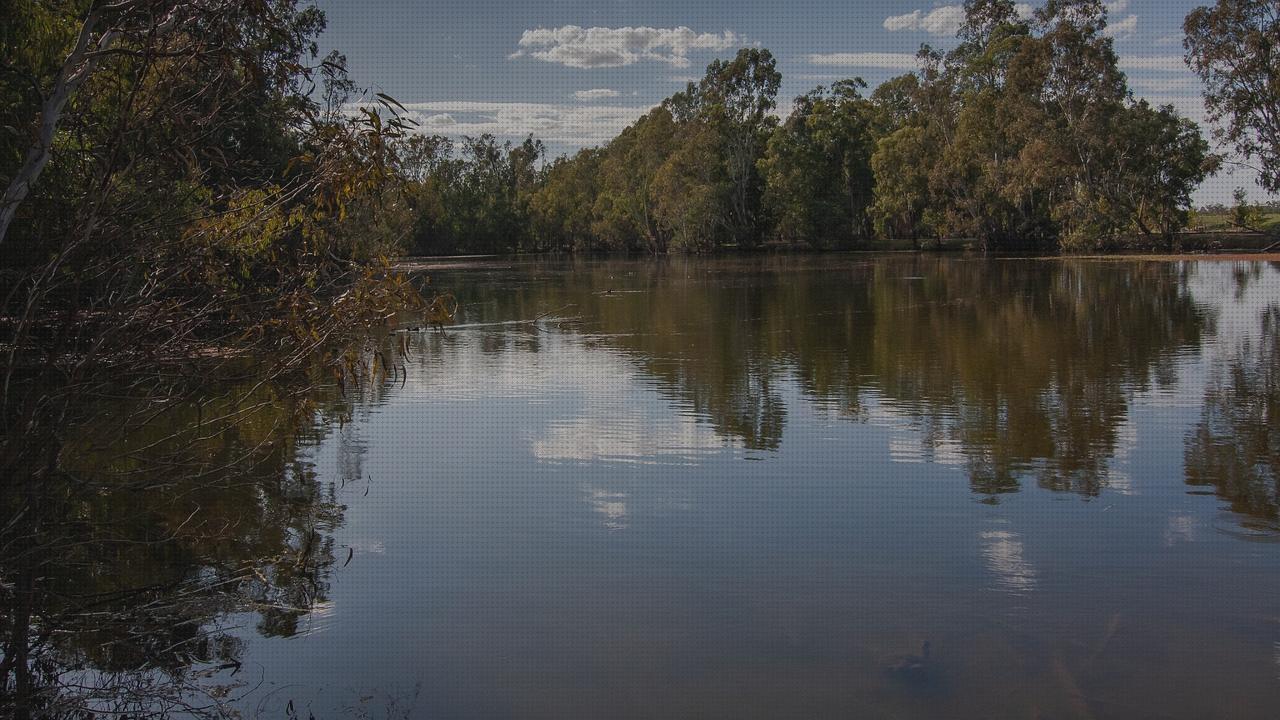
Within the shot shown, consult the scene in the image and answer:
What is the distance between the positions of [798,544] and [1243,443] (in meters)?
5.80

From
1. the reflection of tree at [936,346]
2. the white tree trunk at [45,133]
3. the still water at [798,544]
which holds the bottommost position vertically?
the still water at [798,544]

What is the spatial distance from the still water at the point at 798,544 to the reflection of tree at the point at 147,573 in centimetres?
18

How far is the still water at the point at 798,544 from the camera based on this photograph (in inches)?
234

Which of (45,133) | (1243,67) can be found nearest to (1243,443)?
(45,133)

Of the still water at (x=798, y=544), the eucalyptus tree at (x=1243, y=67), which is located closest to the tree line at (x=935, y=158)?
the eucalyptus tree at (x=1243, y=67)

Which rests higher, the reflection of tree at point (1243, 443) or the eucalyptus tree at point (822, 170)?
the eucalyptus tree at point (822, 170)

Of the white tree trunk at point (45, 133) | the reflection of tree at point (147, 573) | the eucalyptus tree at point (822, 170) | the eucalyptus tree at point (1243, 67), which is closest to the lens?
the white tree trunk at point (45, 133)

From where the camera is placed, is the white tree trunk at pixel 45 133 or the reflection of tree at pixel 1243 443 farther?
the reflection of tree at pixel 1243 443

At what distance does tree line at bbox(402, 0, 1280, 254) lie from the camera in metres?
57.0

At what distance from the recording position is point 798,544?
27.3ft

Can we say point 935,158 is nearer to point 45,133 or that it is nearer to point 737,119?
point 737,119

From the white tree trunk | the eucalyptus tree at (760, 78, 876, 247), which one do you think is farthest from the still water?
the eucalyptus tree at (760, 78, 876, 247)

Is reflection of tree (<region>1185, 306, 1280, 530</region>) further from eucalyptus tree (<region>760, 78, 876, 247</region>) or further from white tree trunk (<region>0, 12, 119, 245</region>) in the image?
eucalyptus tree (<region>760, 78, 876, 247</region>)

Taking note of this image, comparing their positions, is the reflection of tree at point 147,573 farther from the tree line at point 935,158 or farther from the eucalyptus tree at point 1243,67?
the eucalyptus tree at point 1243,67
